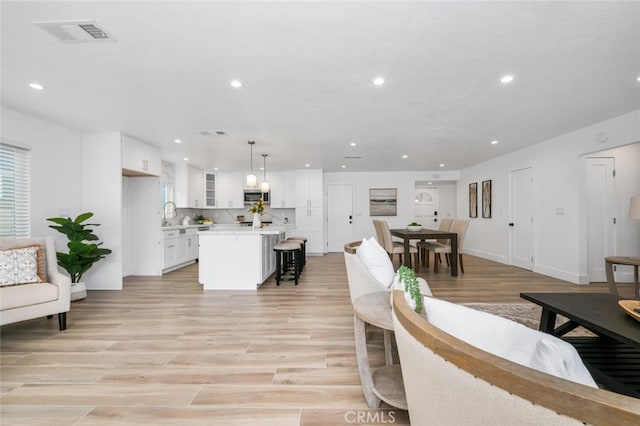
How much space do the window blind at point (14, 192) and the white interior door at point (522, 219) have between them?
25.8 ft

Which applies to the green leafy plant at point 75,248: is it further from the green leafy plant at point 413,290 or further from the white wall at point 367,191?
the white wall at point 367,191

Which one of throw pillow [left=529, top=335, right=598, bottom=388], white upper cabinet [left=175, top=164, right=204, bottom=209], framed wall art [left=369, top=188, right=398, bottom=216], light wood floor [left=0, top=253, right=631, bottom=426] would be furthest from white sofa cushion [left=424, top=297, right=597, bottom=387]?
framed wall art [left=369, top=188, right=398, bottom=216]

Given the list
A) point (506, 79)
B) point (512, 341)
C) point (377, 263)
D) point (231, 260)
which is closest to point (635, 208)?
point (506, 79)

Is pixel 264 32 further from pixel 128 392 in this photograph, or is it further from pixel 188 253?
pixel 188 253

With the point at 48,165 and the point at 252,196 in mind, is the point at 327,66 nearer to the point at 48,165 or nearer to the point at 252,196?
the point at 48,165

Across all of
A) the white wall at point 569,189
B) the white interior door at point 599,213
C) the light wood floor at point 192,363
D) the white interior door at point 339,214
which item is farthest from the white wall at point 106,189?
the white interior door at point 599,213

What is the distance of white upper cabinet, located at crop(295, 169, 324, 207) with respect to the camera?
7.40 meters

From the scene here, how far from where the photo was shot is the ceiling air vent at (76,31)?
1792mm

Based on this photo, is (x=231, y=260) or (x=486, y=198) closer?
(x=231, y=260)

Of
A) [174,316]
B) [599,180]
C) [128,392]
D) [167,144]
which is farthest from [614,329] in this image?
[167,144]

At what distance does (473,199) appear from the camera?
7133 mm

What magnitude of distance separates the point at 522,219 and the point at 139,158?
7240 millimetres

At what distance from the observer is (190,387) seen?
1.78m

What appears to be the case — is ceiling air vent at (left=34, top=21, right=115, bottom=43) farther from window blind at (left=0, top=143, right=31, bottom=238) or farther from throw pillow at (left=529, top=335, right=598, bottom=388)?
throw pillow at (left=529, top=335, right=598, bottom=388)
